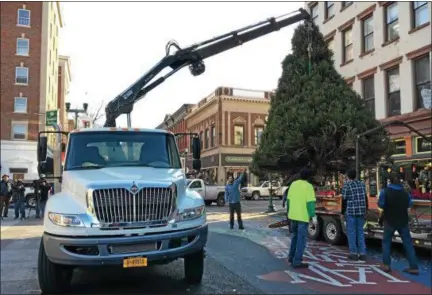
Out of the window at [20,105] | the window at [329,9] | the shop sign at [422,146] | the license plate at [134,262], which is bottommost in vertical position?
the license plate at [134,262]

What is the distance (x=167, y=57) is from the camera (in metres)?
18.5

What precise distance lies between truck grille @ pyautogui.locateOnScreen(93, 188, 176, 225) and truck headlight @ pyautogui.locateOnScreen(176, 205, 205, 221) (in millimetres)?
198

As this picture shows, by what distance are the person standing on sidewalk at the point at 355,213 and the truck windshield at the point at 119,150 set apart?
365cm

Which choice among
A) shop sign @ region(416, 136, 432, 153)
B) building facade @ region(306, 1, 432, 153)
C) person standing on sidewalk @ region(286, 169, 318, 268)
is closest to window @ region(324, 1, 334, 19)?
building facade @ region(306, 1, 432, 153)

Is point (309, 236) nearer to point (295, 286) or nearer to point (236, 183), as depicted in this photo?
point (236, 183)

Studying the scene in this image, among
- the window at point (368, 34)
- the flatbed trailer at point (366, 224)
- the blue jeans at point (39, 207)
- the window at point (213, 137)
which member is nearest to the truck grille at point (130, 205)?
the flatbed trailer at point (366, 224)

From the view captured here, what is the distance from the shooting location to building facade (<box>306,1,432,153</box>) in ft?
65.2

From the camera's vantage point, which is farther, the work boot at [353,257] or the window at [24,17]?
the window at [24,17]

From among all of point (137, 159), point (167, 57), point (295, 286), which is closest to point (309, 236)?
point (295, 286)

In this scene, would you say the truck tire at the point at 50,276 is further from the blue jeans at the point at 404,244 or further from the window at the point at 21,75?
the window at the point at 21,75

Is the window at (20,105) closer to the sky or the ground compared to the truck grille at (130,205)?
closer to the sky

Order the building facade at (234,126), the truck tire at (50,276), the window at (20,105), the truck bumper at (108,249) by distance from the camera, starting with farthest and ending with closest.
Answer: the building facade at (234,126) → the window at (20,105) → the truck tire at (50,276) → the truck bumper at (108,249)

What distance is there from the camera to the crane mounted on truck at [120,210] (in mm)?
6441

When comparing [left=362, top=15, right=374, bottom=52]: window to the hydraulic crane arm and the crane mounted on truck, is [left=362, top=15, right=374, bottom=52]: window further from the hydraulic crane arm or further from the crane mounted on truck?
the crane mounted on truck
